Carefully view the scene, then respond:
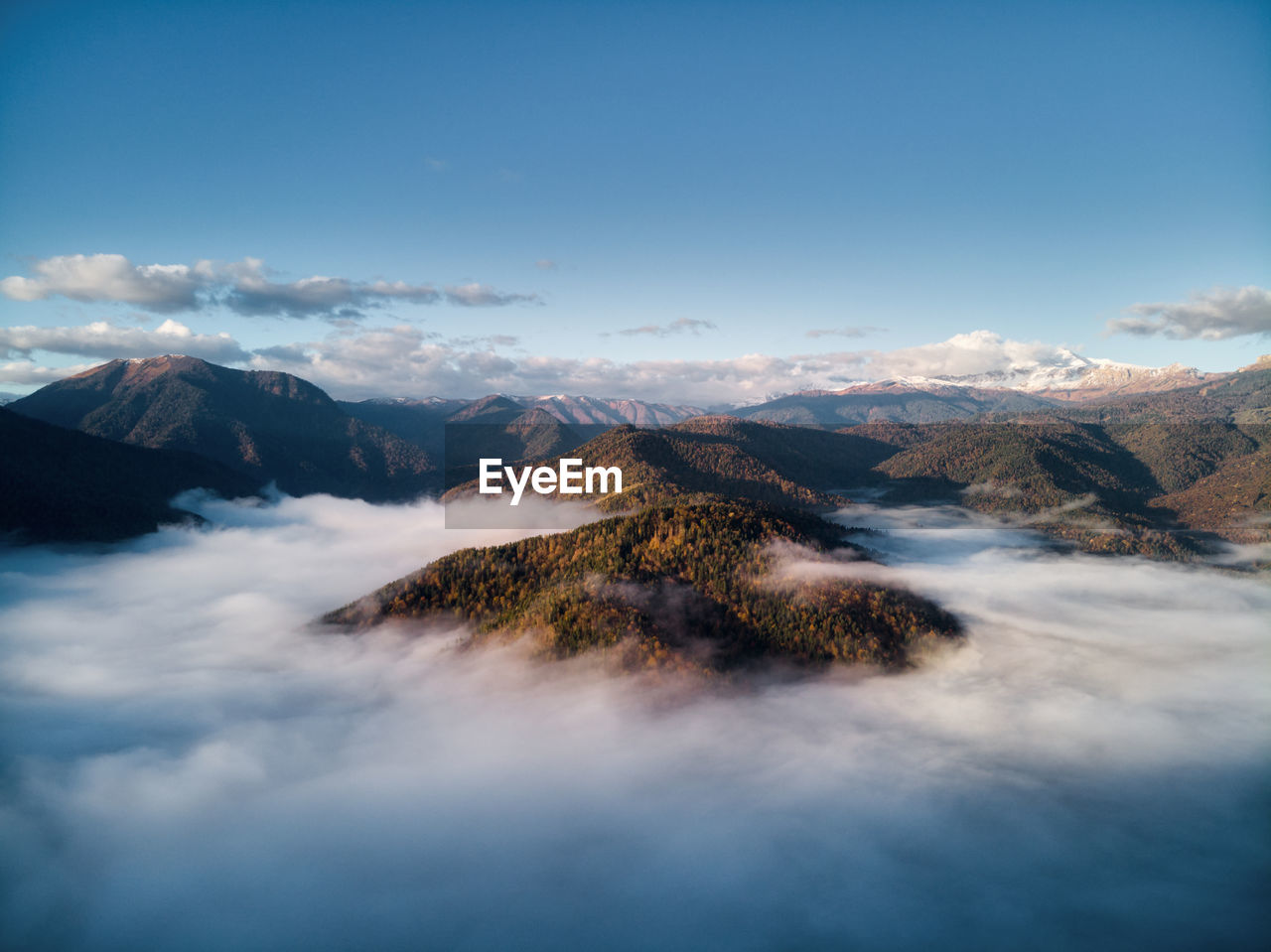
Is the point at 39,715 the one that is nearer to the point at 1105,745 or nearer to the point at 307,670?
the point at 307,670

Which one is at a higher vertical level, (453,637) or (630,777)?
(453,637)

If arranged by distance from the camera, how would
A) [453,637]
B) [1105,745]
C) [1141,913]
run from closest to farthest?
[1141,913] → [1105,745] → [453,637]

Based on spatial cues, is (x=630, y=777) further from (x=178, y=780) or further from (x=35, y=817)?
(x=35, y=817)

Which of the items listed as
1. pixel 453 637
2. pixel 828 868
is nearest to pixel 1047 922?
pixel 828 868

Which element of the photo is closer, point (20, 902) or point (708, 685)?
point (20, 902)

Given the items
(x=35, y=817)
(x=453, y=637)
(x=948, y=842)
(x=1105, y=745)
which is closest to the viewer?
(x=948, y=842)

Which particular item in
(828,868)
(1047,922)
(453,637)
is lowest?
(1047,922)

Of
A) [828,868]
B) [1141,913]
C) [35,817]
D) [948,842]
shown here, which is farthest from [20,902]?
[1141,913]
